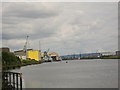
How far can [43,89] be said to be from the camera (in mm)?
28938

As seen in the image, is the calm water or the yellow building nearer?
the calm water

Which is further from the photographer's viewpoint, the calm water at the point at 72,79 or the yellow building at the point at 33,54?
the yellow building at the point at 33,54

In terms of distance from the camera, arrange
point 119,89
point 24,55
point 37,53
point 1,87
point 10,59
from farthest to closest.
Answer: point 37,53 → point 24,55 → point 10,59 → point 119,89 → point 1,87

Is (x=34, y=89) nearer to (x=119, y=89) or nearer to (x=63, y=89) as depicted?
(x=63, y=89)

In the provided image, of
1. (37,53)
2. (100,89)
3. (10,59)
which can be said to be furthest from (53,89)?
(37,53)

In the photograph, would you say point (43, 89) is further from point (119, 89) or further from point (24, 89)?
point (119, 89)

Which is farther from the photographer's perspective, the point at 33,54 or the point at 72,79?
the point at 33,54

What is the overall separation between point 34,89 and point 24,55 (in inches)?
4895

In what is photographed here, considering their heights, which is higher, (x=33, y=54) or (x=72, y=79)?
(x=33, y=54)

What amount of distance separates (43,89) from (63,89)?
2.42 meters


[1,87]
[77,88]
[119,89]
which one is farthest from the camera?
[77,88]

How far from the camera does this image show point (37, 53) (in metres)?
162

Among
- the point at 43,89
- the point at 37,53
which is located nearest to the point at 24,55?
the point at 37,53

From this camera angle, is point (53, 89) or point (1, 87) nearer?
point (1, 87)
